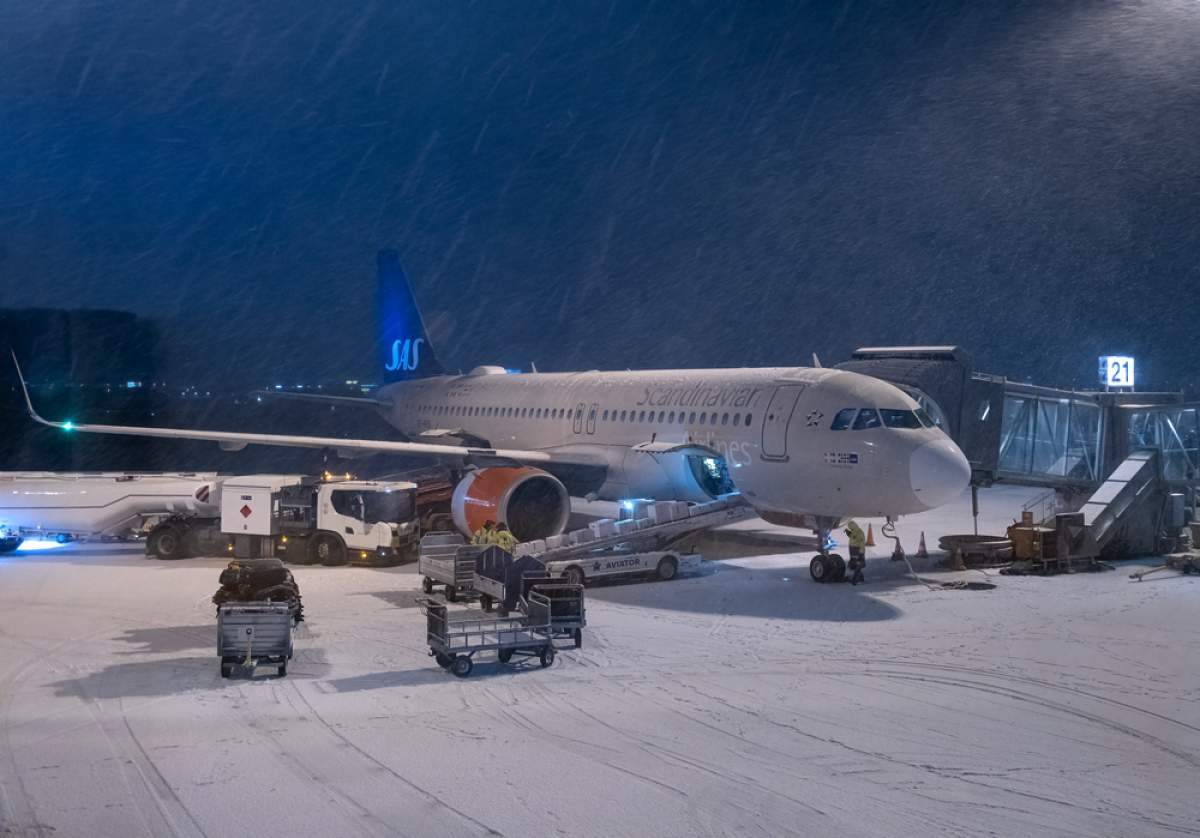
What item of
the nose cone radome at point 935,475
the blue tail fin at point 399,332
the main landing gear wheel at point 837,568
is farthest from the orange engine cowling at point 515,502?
the blue tail fin at point 399,332

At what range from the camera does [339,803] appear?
9781mm

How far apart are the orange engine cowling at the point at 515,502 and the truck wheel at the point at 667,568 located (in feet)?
10.0

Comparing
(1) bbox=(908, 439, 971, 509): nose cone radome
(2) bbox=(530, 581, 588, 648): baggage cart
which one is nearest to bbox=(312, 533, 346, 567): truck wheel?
(2) bbox=(530, 581, 588, 648): baggage cart

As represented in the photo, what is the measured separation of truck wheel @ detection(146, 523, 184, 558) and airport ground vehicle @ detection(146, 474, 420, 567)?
179cm

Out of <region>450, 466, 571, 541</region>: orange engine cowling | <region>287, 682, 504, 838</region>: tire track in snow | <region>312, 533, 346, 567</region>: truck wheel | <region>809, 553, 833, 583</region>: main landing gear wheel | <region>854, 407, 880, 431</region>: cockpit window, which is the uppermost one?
<region>854, 407, 880, 431</region>: cockpit window

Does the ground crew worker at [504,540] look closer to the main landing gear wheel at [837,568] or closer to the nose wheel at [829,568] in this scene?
the nose wheel at [829,568]

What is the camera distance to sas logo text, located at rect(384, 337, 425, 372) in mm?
42719

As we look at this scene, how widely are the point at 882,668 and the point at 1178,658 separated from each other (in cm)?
439

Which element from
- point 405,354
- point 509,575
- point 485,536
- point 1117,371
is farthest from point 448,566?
point 1117,371

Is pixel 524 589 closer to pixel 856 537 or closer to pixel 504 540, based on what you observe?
pixel 504 540

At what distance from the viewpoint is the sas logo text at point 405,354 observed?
1682 inches

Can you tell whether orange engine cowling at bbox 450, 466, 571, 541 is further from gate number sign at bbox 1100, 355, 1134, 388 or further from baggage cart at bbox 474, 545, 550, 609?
gate number sign at bbox 1100, 355, 1134, 388

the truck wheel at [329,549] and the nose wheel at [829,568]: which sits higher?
the truck wheel at [329,549]

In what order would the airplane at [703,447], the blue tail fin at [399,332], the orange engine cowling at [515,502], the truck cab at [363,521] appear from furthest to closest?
the blue tail fin at [399,332], the truck cab at [363,521], the orange engine cowling at [515,502], the airplane at [703,447]
